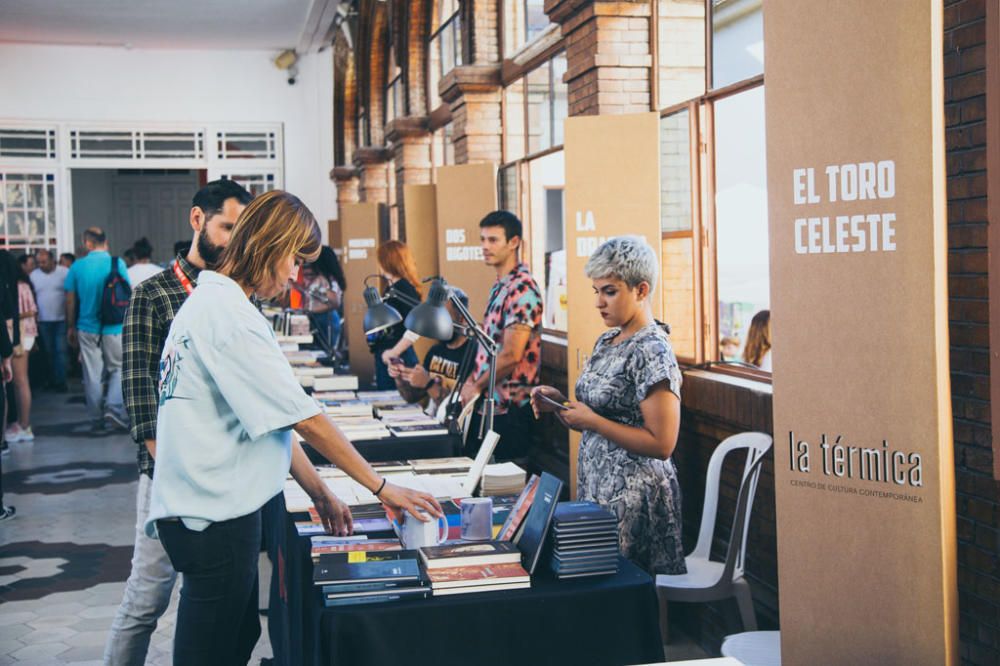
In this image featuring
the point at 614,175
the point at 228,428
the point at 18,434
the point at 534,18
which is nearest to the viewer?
the point at 228,428

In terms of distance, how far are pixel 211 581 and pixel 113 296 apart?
800 centimetres

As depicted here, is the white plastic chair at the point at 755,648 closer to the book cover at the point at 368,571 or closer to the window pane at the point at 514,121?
the book cover at the point at 368,571

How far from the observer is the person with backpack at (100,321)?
9.80m

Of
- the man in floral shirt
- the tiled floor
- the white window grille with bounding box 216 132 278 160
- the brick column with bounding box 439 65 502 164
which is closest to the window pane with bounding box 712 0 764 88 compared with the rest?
the man in floral shirt

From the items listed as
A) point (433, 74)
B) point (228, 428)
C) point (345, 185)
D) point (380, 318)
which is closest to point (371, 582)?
point (228, 428)

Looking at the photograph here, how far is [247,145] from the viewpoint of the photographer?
17.2 metres

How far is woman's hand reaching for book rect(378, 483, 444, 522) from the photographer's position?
251 cm

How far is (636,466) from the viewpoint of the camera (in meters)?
3.31

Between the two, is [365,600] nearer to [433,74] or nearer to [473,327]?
[473,327]

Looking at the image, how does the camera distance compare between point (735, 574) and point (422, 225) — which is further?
point (422, 225)

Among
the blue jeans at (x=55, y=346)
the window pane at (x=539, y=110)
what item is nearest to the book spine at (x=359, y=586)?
the window pane at (x=539, y=110)

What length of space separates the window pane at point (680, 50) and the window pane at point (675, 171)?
16cm

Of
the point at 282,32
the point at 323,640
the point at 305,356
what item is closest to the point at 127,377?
the point at 323,640

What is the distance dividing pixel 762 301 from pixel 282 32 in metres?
13.4
